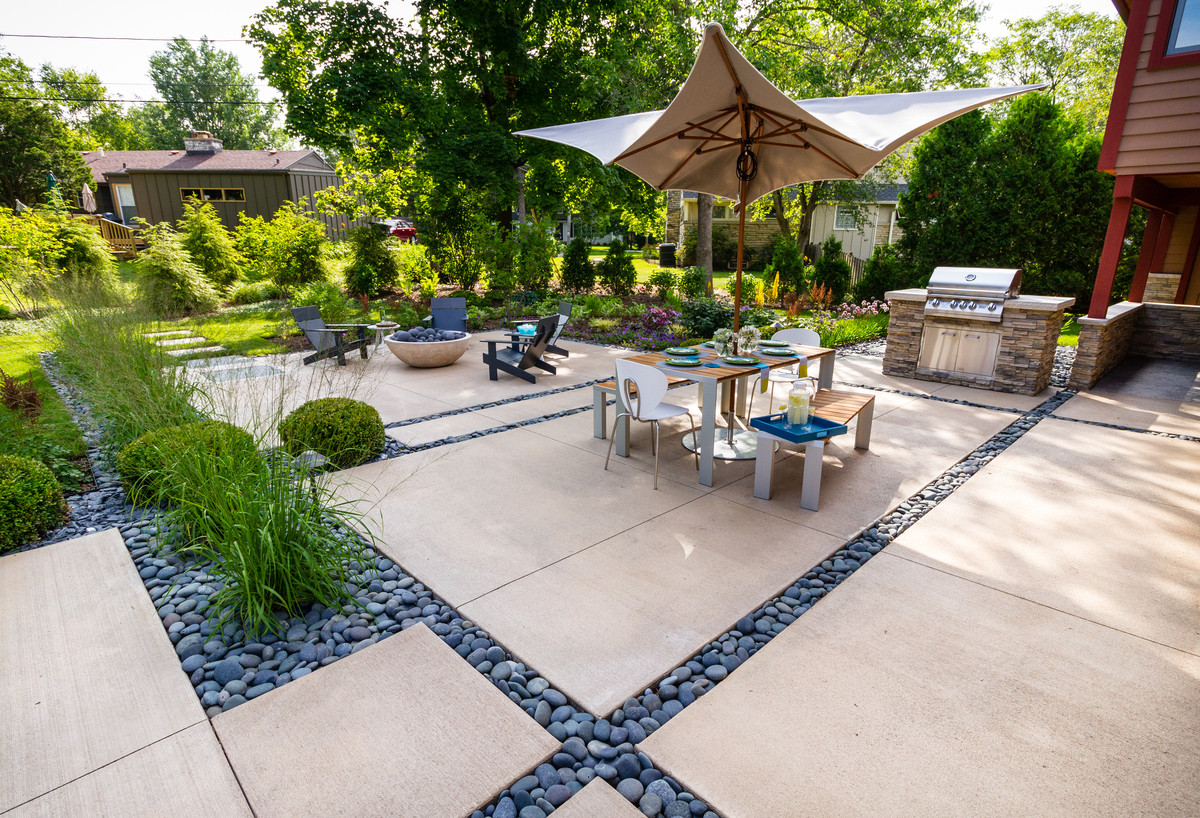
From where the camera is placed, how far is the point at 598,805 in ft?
5.68

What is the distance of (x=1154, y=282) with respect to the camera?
9.45 meters

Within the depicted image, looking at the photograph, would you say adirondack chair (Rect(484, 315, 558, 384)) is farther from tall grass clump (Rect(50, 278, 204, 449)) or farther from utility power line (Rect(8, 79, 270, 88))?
utility power line (Rect(8, 79, 270, 88))

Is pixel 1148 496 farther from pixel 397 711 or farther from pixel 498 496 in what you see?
pixel 397 711

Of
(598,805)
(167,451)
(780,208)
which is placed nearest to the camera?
(598,805)

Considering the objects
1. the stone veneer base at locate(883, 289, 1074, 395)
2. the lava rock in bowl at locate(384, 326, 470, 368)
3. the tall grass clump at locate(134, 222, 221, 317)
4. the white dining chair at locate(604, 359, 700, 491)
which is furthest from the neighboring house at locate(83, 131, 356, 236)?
the white dining chair at locate(604, 359, 700, 491)

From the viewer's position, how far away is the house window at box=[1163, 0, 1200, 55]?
5.74 m

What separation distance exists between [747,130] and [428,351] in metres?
4.75

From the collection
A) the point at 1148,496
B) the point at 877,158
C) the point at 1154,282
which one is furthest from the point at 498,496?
the point at 1154,282

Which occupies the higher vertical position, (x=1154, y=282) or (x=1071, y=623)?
(x=1154, y=282)

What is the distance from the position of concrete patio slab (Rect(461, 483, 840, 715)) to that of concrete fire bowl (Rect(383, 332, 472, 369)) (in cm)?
467

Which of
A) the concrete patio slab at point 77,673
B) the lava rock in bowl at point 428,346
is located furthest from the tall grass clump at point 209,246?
the concrete patio slab at point 77,673

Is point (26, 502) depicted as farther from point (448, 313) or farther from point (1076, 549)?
point (1076, 549)

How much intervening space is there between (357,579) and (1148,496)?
4864 mm

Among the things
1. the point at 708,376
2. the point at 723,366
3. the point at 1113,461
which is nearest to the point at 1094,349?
the point at 1113,461
